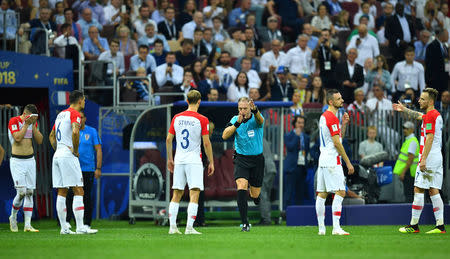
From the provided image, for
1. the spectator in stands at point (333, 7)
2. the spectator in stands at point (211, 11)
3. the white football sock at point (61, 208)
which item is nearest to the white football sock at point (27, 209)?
the white football sock at point (61, 208)

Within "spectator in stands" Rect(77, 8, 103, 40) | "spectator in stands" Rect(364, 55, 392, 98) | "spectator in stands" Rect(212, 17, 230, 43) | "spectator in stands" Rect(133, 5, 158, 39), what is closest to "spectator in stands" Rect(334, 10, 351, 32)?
"spectator in stands" Rect(364, 55, 392, 98)

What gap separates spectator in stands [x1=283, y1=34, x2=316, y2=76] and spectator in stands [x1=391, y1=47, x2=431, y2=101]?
2.36m

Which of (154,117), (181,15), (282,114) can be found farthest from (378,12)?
(154,117)

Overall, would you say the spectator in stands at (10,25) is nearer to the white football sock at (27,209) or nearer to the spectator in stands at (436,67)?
the white football sock at (27,209)

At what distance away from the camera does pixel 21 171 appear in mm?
15305

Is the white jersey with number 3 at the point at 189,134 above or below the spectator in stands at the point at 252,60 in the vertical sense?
below

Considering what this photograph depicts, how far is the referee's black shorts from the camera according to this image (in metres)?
14.4

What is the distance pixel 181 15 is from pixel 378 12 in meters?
7.09

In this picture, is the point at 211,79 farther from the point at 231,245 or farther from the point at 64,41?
the point at 231,245

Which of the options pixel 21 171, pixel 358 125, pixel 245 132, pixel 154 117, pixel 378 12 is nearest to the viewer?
pixel 245 132

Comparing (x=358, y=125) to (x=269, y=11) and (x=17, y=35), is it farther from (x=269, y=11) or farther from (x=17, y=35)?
(x=17, y=35)

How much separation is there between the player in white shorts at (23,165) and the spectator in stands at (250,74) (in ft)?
26.7

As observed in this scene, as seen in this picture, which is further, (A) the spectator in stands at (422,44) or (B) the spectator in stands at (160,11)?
(A) the spectator in stands at (422,44)

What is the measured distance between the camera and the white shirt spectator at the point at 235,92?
21594 millimetres
